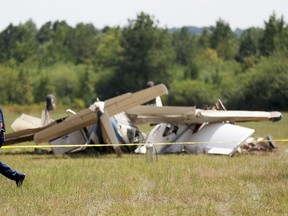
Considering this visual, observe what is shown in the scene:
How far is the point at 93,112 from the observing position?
672 inches

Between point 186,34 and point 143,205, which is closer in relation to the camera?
point 143,205

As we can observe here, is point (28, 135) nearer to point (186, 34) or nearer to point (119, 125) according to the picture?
point (119, 125)

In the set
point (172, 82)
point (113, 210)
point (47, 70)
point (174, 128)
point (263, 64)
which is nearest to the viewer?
point (113, 210)

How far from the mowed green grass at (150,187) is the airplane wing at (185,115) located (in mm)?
2214

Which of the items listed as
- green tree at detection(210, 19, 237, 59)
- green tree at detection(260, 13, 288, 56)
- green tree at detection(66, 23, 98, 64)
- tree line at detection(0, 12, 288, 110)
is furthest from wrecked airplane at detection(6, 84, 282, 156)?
green tree at detection(66, 23, 98, 64)

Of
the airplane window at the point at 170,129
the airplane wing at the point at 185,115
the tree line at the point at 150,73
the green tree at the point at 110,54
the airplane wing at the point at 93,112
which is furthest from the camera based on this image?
the green tree at the point at 110,54

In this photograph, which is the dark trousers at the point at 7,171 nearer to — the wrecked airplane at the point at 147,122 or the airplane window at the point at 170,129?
the wrecked airplane at the point at 147,122

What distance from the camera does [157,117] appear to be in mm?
18484

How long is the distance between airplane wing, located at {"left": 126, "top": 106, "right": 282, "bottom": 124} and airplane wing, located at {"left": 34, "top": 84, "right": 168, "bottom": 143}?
0.78 meters

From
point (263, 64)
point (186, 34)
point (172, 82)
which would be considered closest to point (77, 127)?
point (263, 64)

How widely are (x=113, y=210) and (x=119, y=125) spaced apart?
32.5 ft

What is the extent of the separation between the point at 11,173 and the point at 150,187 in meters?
2.23

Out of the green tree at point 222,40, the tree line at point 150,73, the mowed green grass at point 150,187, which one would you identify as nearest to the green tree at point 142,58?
the tree line at point 150,73

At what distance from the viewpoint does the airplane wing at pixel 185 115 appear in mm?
17891
